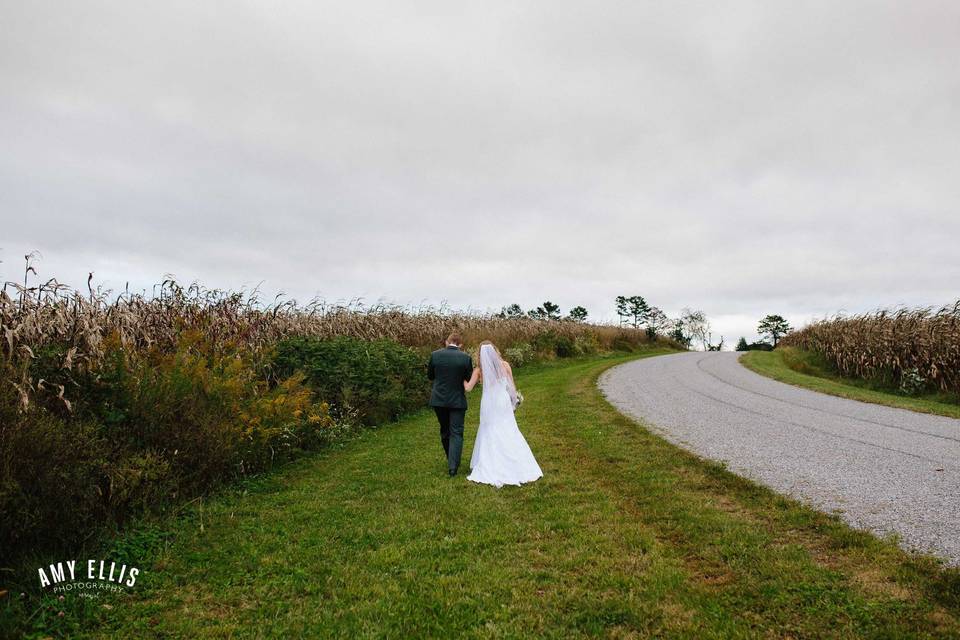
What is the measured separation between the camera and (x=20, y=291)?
7.55 m

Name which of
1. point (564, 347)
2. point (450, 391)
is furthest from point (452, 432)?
point (564, 347)

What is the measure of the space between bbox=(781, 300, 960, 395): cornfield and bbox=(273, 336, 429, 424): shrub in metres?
17.0

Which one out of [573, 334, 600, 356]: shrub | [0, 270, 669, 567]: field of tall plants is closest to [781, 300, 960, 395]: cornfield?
[573, 334, 600, 356]: shrub

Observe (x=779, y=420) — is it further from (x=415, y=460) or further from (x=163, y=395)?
(x=163, y=395)

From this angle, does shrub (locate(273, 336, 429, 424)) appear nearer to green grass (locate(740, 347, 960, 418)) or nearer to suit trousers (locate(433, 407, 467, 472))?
suit trousers (locate(433, 407, 467, 472))

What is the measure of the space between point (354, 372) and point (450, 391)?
16.6 ft

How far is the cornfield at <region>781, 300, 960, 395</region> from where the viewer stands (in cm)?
1870

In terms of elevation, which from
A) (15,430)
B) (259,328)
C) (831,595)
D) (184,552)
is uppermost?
(259,328)

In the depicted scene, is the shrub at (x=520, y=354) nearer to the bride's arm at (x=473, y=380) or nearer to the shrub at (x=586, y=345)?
the shrub at (x=586, y=345)

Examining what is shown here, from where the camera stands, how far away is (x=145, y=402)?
7055mm

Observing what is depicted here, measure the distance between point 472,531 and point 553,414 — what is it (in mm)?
8170

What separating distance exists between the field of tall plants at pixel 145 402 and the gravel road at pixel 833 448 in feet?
23.1

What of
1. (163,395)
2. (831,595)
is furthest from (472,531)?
(163,395)

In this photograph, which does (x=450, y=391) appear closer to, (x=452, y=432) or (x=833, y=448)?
(x=452, y=432)
